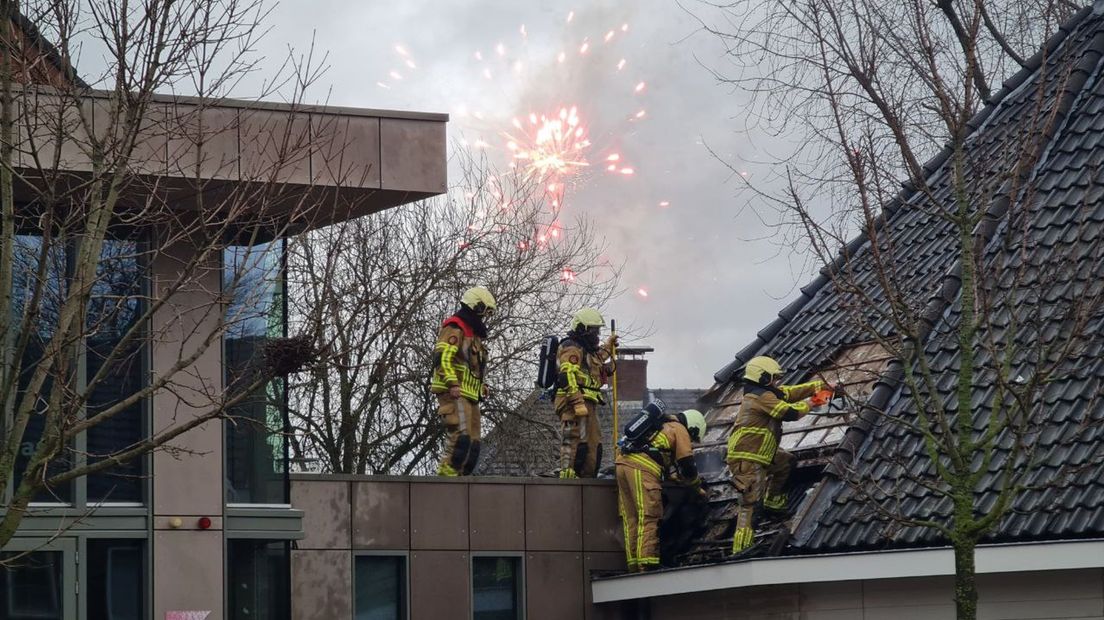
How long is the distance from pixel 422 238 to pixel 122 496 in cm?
1586

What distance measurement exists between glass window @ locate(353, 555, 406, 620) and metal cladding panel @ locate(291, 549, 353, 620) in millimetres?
160

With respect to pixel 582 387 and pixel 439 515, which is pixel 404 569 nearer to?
pixel 439 515

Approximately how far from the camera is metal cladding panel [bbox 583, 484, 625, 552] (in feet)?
63.3

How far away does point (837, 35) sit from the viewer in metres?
14.2

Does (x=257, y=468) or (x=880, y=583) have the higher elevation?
(x=257, y=468)

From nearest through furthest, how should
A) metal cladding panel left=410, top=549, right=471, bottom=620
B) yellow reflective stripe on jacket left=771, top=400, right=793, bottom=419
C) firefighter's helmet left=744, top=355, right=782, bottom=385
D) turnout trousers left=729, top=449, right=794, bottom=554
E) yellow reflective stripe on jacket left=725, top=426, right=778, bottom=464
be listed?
turnout trousers left=729, top=449, right=794, bottom=554 → yellow reflective stripe on jacket left=771, top=400, right=793, bottom=419 → yellow reflective stripe on jacket left=725, top=426, right=778, bottom=464 → firefighter's helmet left=744, top=355, right=782, bottom=385 → metal cladding panel left=410, top=549, right=471, bottom=620

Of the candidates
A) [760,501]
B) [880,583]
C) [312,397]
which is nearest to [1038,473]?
[880,583]

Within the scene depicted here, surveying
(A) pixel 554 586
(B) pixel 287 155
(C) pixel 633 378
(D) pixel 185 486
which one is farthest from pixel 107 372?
(C) pixel 633 378

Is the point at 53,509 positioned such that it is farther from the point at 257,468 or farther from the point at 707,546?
the point at 707,546

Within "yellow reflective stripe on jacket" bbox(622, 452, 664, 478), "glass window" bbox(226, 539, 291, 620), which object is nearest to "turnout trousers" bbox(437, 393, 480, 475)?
"yellow reflective stripe on jacket" bbox(622, 452, 664, 478)

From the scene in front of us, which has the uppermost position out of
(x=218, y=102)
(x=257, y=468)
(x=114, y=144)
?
(x=218, y=102)

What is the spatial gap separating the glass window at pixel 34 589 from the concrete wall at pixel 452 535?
10.1 feet

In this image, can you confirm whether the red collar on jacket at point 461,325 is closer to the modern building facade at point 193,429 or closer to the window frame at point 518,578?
the window frame at point 518,578

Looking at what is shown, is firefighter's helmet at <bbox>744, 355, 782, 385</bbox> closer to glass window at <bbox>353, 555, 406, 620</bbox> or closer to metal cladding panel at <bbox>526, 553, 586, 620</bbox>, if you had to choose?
metal cladding panel at <bbox>526, 553, 586, 620</bbox>
